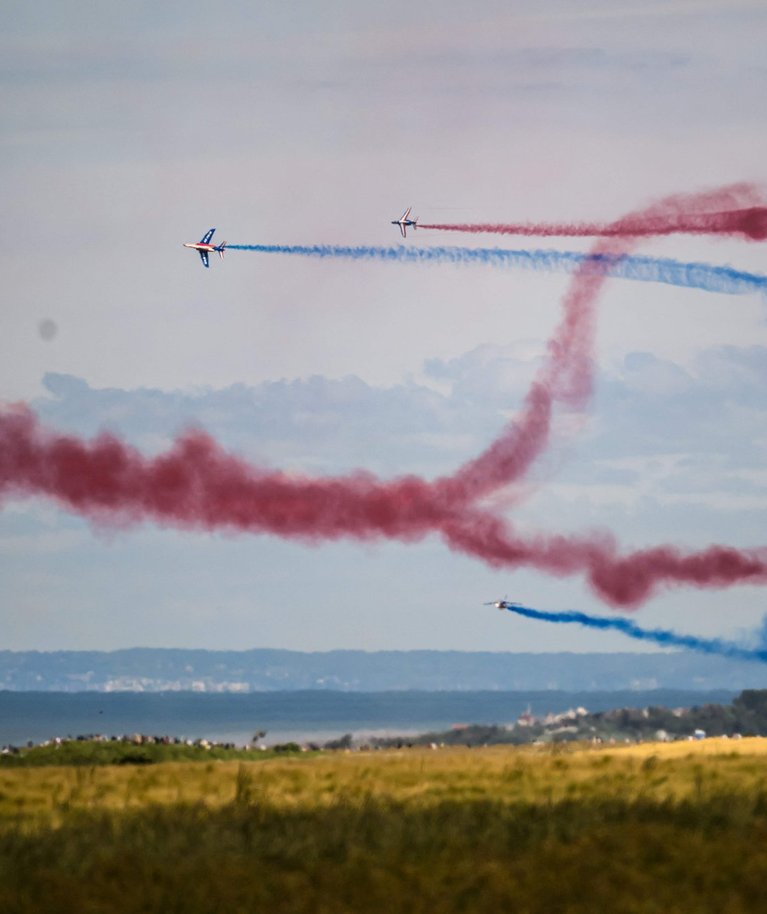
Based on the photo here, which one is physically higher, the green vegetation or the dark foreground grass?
the green vegetation

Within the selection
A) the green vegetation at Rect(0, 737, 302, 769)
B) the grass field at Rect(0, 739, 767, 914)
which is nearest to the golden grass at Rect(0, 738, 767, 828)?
the grass field at Rect(0, 739, 767, 914)

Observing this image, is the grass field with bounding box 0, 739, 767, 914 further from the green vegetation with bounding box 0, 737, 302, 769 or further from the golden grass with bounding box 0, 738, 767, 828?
the green vegetation with bounding box 0, 737, 302, 769

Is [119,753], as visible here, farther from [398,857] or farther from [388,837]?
[398,857]

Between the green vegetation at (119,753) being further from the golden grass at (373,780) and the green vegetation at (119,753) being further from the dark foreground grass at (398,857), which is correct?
the dark foreground grass at (398,857)

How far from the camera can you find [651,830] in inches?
1556

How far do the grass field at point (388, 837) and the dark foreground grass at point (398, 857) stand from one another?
0.17 feet

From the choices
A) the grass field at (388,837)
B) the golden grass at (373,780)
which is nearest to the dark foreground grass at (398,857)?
the grass field at (388,837)

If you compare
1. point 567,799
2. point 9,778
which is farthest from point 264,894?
point 9,778

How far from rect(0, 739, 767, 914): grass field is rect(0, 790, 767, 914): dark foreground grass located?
0.05m

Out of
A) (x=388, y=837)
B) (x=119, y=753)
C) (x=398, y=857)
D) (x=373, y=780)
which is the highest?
(x=119, y=753)

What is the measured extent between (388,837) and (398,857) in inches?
74.2

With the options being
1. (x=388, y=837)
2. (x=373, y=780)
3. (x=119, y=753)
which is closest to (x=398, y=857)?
(x=388, y=837)

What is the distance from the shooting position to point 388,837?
1556 inches

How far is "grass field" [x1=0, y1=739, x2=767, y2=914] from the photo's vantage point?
3438 cm
